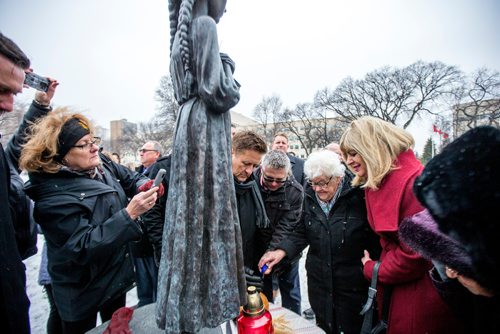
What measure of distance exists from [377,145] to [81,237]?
7.16ft

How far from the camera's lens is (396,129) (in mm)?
2098

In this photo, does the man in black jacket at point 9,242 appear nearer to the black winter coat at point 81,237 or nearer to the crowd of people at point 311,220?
the crowd of people at point 311,220

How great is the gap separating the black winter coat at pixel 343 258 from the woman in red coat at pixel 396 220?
7.9 inches

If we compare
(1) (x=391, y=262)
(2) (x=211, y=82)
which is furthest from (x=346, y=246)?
(2) (x=211, y=82)

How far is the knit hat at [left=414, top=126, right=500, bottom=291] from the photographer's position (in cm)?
92

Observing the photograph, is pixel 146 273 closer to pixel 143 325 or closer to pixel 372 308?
pixel 143 325

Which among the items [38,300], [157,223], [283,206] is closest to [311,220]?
[283,206]

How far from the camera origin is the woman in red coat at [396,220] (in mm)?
1778

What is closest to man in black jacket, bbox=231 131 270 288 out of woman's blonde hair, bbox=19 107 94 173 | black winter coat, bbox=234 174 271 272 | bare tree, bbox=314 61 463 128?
black winter coat, bbox=234 174 271 272

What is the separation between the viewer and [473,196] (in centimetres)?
94

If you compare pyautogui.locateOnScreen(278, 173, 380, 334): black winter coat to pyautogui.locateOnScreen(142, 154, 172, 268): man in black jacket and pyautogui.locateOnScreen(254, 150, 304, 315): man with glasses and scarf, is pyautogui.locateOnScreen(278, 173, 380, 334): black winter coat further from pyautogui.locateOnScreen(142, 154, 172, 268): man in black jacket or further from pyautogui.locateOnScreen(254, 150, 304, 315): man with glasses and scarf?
pyautogui.locateOnScreen(142, 154, 172, 268): man in black jacket

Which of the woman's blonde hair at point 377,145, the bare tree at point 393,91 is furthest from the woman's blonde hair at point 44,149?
the bare tree at point 393,91

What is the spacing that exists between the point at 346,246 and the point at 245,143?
125 cm

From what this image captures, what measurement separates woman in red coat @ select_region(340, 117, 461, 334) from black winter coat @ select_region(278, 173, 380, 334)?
20 centimetres
